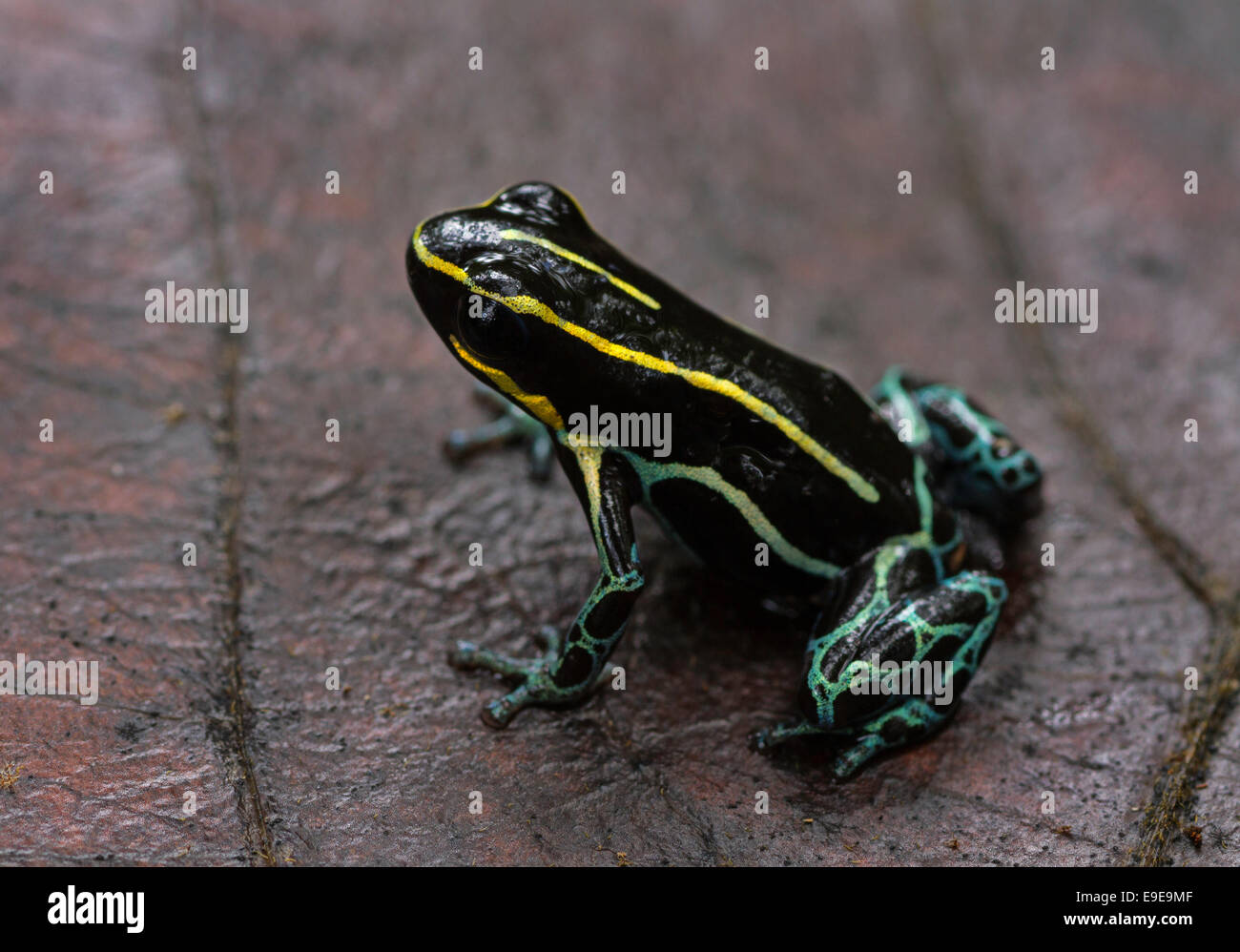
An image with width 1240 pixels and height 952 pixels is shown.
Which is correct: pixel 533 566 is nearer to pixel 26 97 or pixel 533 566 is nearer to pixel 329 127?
pixel 329 127

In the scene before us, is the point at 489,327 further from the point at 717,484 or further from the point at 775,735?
the point at 775,735

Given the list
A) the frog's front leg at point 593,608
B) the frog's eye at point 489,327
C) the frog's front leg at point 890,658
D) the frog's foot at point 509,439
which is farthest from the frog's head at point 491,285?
the frog's front leg at point 890,658

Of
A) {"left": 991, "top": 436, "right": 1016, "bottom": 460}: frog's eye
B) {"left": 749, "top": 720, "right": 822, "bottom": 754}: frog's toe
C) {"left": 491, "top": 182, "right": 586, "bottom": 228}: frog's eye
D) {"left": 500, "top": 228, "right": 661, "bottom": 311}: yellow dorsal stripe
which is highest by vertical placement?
{"left": 491, "top": 182, "right": 586, "bottom": 228}: frog's eye

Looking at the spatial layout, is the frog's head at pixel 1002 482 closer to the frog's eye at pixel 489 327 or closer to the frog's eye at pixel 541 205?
the frog's eye at pixel 541 205

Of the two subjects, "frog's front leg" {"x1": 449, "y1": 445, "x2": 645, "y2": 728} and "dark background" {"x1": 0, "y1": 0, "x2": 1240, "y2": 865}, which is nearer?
"dark background" {"x1": 0, "y1": 0, "x2": 1240, "y2": 865}

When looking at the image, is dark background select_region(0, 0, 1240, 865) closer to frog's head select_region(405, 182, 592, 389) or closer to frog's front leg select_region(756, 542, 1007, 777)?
frog's front leg select_region(756, 542, 1007, 777)

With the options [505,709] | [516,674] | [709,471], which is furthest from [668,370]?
[505,709]

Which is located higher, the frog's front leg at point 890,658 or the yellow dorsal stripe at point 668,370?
the yellow dorsal stripe at point 668,370

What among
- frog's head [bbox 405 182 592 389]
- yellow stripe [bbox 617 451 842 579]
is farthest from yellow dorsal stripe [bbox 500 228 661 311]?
yellow stripe [bbox 617 451 842 579]
